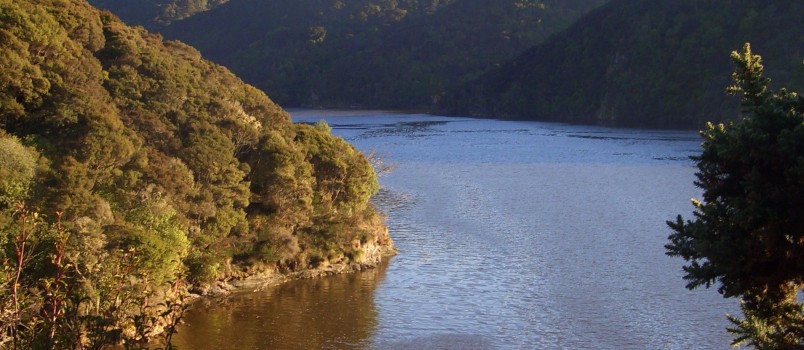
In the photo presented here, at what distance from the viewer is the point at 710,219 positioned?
37.3ft

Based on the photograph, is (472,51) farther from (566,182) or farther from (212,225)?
(212,225)

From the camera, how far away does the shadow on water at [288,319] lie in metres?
23.4

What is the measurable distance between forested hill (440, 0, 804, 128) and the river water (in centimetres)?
4148

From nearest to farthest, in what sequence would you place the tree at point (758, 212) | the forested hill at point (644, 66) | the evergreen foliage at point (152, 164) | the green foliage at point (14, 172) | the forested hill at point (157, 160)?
the tree at point (758, 212)
the green foliage at point (14, 172)
the evergreen foliage at point (152, 164)
the forested hill at point (157, 160)
the forested hill at point (644, 66)

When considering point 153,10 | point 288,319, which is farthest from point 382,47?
point 288,319

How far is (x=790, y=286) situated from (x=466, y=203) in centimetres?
3399

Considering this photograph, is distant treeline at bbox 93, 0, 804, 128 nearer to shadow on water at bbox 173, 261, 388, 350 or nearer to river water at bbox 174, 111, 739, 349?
river water at bbox 174, 111, 739, 349

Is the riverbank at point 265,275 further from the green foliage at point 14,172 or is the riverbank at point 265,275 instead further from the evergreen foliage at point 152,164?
the green foliage at point 14,172

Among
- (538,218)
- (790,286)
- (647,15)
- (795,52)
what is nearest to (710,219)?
(790,286)

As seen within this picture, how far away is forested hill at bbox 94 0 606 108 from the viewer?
145 m

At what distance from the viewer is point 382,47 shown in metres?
154

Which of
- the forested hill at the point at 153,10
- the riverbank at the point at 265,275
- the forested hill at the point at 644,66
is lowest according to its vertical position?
the riverbank at the point at 265,275

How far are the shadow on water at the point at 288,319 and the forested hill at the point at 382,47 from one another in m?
110

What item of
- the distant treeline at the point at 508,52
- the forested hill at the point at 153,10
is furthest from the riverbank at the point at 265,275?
the forested hill at the point at 153,10
